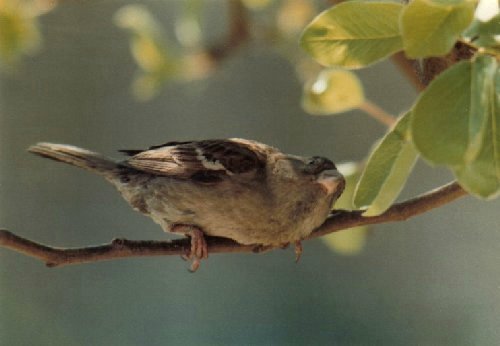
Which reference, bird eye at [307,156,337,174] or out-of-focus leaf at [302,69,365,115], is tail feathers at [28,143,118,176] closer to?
bird eye at [307,156,337,174]

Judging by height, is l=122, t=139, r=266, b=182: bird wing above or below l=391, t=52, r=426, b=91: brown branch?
above

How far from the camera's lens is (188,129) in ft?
5.01

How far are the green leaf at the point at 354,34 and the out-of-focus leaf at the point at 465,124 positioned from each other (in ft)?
0.15

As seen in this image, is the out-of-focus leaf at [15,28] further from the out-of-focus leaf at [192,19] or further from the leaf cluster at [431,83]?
the leaf cluster at [431,83]

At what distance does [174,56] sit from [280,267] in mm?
765

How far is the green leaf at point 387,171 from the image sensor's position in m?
0.40

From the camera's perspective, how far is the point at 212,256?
4.62 ft

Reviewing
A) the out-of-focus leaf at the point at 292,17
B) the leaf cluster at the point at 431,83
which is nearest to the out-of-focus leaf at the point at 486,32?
the leaf cluster at the point at 431,83

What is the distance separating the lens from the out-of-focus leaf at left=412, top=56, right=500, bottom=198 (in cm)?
33

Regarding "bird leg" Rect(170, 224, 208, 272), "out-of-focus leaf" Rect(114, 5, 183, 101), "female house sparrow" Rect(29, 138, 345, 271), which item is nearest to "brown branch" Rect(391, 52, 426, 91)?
"female house sparrow" Rect(29, 138, 345, 271)

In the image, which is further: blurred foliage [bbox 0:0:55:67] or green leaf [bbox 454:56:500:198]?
blurred foliage [bbox 0:0:55:67]

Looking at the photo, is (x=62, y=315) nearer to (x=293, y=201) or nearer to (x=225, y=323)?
(x=225, y=323)

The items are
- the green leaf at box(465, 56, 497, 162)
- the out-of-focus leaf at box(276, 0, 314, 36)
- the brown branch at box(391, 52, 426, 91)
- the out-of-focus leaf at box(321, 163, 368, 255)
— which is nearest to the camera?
the green leaf at box(465, 56, 497, 162)

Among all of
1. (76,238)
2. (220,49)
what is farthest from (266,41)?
(76,238)
